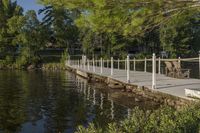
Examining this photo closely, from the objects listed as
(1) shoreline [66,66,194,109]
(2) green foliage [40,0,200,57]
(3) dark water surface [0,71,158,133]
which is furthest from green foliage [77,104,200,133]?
(3) dark water surface [0,71,158,133]

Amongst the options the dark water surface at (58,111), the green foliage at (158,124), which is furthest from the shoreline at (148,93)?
the green foliage at (158,124)

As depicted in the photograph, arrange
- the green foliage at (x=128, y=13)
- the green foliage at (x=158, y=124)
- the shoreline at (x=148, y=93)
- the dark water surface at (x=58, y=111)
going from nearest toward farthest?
1. the green foliage at (x=158, y=124)
2. the green foliage at (x=128, y=13)
3. the dark water surface at (x=58, y=111)
4. the shoreline at (x=148, y=93)

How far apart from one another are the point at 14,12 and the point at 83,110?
73.7 metres

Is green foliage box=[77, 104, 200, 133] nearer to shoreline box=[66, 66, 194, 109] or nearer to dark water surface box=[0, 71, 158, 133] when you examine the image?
shoreline box=[66, 66, 194, 109]

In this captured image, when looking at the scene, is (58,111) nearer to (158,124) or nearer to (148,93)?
(148,93)

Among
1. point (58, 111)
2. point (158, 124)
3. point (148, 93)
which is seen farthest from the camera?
point (148, 93)

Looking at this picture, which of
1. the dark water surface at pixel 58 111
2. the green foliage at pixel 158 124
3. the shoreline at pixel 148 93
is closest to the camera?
the green foliage at pixel 158 124

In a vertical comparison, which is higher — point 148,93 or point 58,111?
point 148,93

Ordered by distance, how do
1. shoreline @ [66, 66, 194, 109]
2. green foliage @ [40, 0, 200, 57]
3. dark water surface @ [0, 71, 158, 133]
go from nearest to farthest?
green foliage @ [40, 0, 200, 57] → dark water surface @ [0, 71, 158, 133] → shoreline @ [66, 66, 194, 109]

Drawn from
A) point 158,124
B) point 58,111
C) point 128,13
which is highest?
point 128,13

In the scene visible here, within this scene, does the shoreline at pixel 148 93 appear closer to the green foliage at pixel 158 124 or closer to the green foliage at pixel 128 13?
the green foliage at pixel 128 13

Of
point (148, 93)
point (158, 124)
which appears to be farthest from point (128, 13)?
point (148, 93)

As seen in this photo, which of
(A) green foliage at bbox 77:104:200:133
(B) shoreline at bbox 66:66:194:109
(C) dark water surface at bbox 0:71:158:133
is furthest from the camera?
(B) shoreline at bbox 66:66:194:109

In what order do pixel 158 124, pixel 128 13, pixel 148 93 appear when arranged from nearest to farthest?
1. pixel 158 124
2. pixel 128 13
3. pixel 148 93
